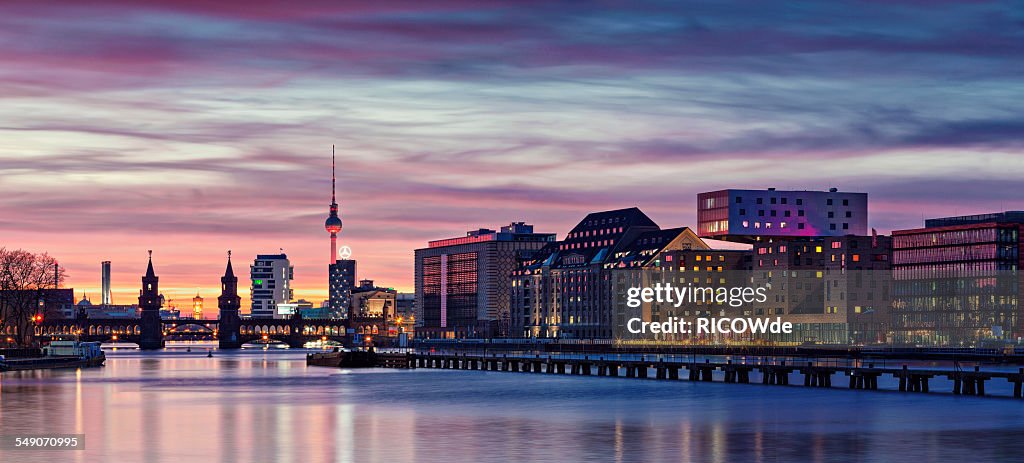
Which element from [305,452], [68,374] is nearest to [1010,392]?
[305,452]

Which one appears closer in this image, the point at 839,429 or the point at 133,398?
the point at 839,429

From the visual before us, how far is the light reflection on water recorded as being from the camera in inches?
3214

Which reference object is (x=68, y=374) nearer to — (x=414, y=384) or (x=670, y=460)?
(x=414, y=384)

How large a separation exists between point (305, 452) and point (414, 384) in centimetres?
8977

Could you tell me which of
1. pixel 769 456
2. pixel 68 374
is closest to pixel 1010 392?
pixel 769 456

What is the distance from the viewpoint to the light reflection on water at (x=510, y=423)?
268ft

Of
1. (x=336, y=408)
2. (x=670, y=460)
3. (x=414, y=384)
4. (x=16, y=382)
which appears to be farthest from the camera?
(x=414, y=384)

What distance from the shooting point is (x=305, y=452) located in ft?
271

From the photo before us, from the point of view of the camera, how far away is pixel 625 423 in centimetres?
10319

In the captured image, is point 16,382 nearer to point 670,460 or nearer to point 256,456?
point 256,456

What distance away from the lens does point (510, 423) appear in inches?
4097

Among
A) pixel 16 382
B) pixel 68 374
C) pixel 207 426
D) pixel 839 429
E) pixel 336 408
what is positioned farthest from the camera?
pixel 68 374

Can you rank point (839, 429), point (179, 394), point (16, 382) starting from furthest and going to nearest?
point (16, 382)
point (179, 394)
point (839, 429)

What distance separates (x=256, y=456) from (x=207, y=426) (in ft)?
71.3
